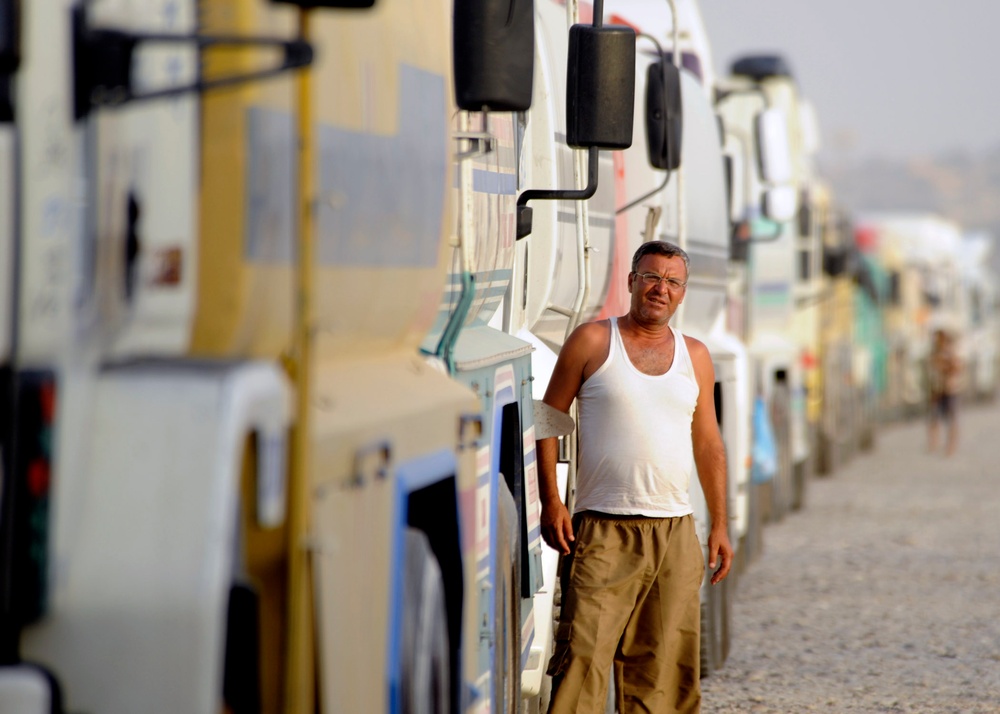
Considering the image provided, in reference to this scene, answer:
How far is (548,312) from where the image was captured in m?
6.53

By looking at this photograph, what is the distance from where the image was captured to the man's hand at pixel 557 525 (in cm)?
603

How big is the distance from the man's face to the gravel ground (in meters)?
2.69

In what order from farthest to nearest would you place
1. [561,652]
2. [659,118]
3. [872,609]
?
[872,609], [659,118], [561,652]

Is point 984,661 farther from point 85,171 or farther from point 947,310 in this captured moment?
point 947,310

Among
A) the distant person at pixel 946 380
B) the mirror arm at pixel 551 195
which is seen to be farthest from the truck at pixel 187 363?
the distant person at pixel 946 380

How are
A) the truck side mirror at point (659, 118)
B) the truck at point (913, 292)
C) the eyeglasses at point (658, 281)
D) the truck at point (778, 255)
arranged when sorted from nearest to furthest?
the eyeglasses at point (658, 281) → the truck side mirror at point (659, 118) → the truck at point (778, 255) → the truck at point (913, 292)

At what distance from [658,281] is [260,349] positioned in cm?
304

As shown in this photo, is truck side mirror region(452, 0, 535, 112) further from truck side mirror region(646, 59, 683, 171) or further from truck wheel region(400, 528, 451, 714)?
truck side mirror region(646, 59, 683, 171)

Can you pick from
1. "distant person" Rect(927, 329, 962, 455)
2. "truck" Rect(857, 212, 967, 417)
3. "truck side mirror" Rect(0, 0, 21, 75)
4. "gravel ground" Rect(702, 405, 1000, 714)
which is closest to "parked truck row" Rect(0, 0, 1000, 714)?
"truck side mirror" Rect(0, 0, 21, 75)

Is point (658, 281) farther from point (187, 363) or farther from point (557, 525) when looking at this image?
point (187, 363)

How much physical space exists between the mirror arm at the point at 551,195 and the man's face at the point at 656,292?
0.43m

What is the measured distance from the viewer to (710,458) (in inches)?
253

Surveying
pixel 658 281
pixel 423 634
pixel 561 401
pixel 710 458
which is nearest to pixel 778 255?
pixel 710 458

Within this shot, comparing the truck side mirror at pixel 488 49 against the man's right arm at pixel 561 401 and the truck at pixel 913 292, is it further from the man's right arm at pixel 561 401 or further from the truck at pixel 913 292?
the truck at pixel 913 292
